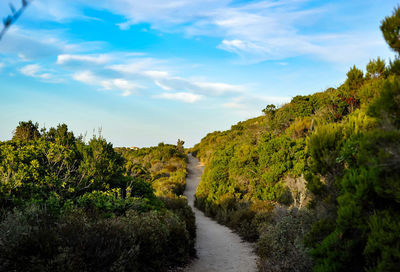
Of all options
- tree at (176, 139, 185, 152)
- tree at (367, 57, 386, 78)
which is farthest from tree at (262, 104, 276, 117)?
tree at (176, 139, 185, 152)

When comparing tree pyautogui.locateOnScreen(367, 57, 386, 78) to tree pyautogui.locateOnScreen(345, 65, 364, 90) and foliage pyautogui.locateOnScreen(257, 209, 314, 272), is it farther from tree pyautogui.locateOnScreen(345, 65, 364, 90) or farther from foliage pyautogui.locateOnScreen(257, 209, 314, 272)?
foliage pyautogui.locateOnScreen(257, 209, 314, 272)

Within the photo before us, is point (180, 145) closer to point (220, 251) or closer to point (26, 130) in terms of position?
point (26, 130)

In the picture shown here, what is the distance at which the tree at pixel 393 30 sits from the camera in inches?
177

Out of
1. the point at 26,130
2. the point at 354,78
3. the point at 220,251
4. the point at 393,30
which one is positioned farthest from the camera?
the point at 26,130

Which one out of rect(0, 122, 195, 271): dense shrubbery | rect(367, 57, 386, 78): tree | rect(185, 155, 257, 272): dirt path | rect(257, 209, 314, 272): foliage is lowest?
rect(185, 155, 257, 272): dirt path

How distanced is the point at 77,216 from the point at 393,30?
273 inches

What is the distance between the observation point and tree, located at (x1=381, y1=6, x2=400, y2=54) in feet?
14.7

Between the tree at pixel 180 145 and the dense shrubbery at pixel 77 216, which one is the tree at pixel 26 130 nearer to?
the dense shrubbery at pixel 77 216

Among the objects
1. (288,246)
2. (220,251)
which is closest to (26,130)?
(220,251)

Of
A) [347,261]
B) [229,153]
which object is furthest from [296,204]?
[229,153]

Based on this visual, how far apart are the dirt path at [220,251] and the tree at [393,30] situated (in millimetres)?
6862

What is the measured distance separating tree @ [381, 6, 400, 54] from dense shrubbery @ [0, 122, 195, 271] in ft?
19.1

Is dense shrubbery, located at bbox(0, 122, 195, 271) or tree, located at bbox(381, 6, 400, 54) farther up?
A: tree, located at bbox(381, 6, 400, 54)

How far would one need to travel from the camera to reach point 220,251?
441 inches
